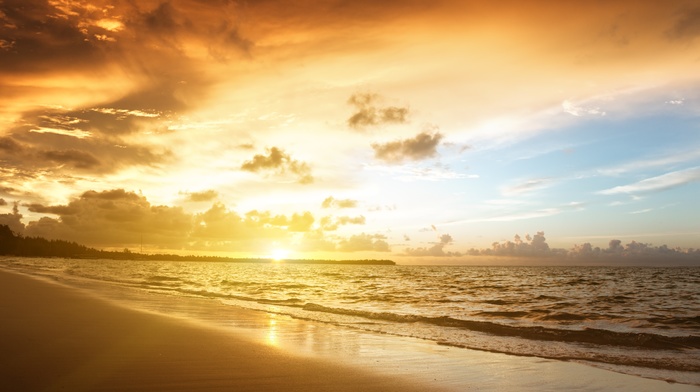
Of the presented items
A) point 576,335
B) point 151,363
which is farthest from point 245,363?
point 576,335

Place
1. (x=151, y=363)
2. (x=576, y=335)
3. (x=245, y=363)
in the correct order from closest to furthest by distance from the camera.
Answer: (x=151, y=363), (x=245, y=363), (x=576, y=335)

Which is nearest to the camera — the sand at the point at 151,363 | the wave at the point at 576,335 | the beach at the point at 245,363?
the sand at the point at 151,363

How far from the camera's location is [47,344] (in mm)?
10406

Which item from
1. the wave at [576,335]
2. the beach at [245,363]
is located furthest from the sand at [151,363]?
the wave at [576,335]

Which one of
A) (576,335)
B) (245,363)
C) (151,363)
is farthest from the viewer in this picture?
(576,335)

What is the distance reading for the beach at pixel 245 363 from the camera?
796 centimetres

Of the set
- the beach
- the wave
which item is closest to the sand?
the beach

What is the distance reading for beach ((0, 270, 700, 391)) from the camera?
313 inches

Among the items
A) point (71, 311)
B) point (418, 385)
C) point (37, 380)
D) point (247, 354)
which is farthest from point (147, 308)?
point (418, 385)

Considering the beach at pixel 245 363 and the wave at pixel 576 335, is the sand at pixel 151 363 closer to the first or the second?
the beach at pixel 245 363

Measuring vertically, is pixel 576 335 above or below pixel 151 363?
below

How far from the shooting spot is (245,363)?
968cm

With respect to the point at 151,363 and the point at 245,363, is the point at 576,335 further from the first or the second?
the point at 151,363

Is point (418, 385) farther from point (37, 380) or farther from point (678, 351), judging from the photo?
point (678, 351)
